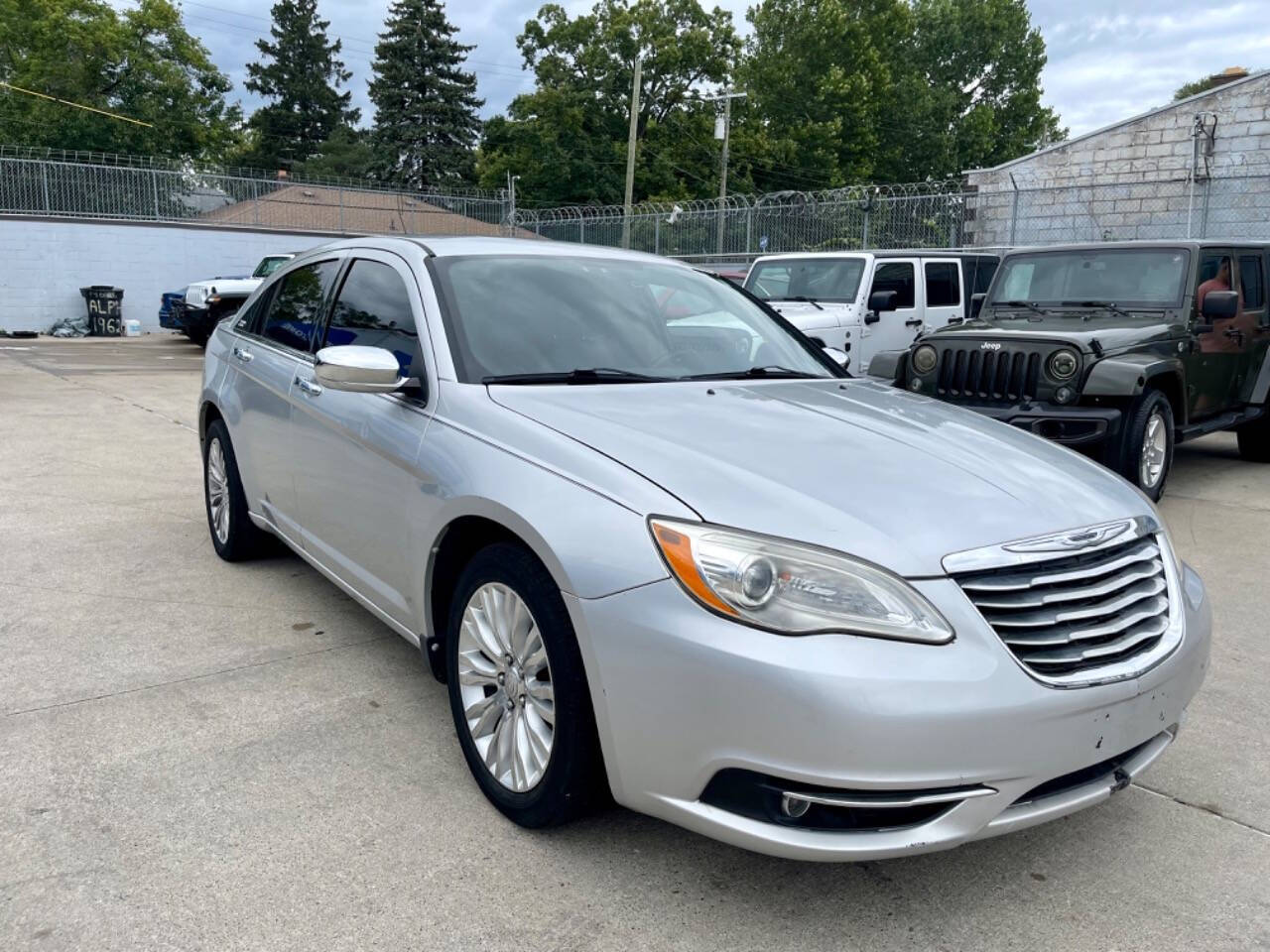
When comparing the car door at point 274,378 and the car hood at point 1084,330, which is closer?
the car door at point 274,378

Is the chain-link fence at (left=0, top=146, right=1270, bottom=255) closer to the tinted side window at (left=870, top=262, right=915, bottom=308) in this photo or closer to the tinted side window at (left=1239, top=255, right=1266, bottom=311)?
the tinted side window at (left=870, top=262, right=915, bottom=308)

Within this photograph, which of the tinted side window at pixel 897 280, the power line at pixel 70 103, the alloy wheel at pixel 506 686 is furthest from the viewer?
the power line at pixel 70 103

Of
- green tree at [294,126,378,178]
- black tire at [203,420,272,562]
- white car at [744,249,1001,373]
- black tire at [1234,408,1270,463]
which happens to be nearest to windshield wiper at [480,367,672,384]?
black tire at [203,420,272,562]

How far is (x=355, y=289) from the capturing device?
411cm

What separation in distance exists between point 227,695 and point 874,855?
246cm

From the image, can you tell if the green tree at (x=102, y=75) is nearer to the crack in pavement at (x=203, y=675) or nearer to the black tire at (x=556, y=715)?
the crack in pavement at (x=203, y=675)

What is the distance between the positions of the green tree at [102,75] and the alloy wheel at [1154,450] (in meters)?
52.3

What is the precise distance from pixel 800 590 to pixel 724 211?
19078 millimetres

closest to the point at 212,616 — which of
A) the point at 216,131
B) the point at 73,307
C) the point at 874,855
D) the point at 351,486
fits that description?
the point at 351,486

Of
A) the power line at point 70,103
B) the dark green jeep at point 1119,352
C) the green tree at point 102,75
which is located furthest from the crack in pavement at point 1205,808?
the green tree at point 102,75

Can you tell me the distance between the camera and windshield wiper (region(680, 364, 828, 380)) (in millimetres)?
3666

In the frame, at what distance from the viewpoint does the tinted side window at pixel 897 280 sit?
1134 cm

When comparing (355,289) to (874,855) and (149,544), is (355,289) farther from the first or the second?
(874,855)

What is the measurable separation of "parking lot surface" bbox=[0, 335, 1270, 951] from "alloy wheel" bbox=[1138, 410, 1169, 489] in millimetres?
2433
